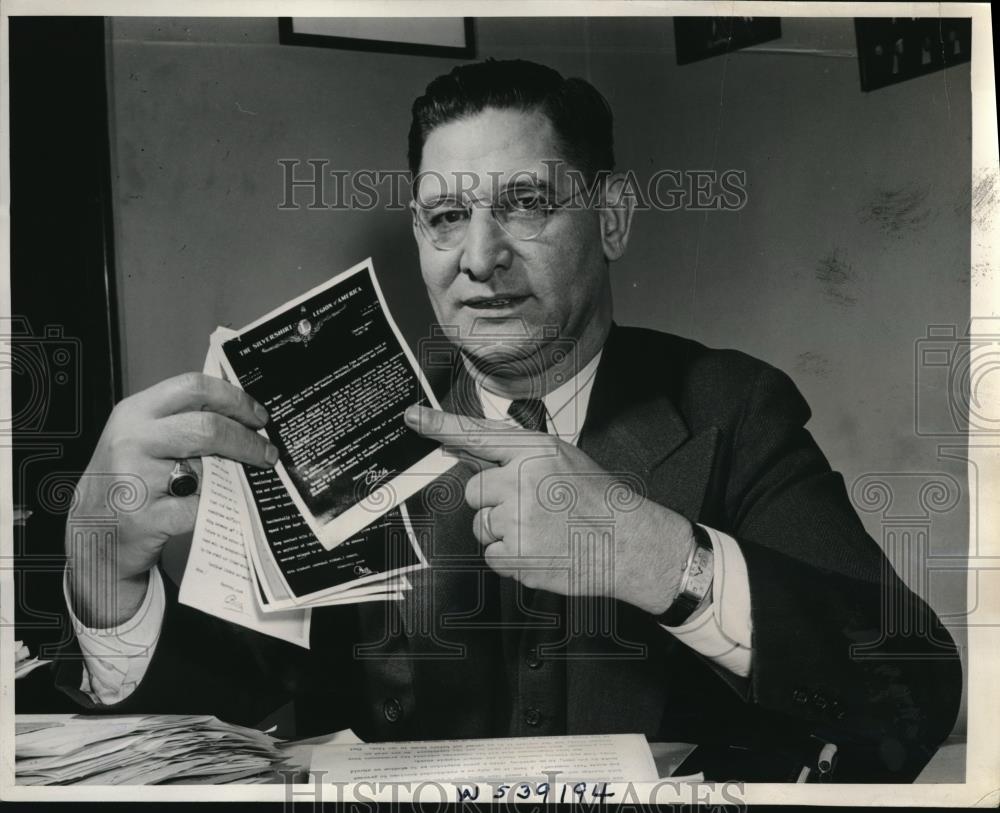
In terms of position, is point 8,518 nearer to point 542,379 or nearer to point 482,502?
point 482,502

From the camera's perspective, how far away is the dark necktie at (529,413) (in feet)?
5.74

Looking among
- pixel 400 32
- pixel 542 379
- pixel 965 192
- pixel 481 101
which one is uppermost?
pixel 400 32

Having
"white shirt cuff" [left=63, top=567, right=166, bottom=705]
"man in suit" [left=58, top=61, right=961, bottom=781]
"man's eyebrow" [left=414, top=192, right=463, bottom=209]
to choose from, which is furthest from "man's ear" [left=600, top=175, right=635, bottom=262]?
"white shirt cuff" [left=63, top=567, right=166, bottom=705]

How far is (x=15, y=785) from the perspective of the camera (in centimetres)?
178

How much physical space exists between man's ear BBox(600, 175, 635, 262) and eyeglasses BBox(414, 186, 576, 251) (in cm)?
6

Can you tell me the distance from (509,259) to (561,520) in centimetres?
43

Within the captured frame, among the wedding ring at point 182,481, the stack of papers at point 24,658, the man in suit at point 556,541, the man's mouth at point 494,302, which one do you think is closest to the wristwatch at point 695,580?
the man in suit at point 556,541

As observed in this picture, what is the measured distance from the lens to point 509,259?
67.7 inches

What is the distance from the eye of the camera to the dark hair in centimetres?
173

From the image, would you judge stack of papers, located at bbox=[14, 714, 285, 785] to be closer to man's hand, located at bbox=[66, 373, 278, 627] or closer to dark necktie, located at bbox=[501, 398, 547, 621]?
man's hand, located at bbox=[66, 373, 278, 627]

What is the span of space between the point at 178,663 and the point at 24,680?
0.27 m

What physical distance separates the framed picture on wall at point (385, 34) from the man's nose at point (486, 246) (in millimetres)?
282

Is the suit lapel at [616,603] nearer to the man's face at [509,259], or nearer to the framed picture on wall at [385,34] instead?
the man's face at [509,259]

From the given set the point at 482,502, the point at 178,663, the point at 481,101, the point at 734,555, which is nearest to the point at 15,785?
the point at 178,663
